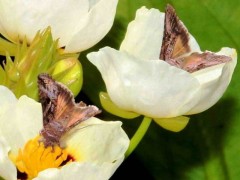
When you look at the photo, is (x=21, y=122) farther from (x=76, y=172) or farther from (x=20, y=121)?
(x=76, y=172)

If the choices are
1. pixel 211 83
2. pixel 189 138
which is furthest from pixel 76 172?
pixel 189 138

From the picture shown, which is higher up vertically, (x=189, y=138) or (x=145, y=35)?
(x=145, y=35)

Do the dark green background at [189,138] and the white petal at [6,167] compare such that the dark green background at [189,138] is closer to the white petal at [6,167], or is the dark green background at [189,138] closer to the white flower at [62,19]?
the white flower at [62,19]

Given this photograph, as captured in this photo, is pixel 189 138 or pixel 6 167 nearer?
pixel 6 167

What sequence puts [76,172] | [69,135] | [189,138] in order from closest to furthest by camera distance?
[76,172]
[69,135]
[189,138]

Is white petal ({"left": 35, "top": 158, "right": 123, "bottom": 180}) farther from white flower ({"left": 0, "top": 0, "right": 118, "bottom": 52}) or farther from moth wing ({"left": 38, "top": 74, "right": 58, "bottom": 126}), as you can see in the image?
white flower ({"left": 0, "top": 0, "right": 118, "bottom": 52})

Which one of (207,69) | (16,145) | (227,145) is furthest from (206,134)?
(16,145)

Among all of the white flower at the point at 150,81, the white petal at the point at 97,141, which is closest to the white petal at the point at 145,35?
the white flower at the point at 150,81

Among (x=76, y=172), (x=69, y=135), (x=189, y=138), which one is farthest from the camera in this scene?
(x=189, y=138)
